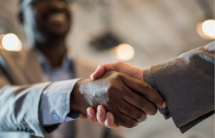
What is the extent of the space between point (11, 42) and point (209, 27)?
322 centimetres

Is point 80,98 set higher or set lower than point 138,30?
higher

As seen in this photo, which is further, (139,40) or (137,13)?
(139,40)

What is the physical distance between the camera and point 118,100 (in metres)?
0.62

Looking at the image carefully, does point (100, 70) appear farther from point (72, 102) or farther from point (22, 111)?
point (22, 111)

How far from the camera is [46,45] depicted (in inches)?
58.1

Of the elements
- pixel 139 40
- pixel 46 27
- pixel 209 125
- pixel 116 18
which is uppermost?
pixel 46 27

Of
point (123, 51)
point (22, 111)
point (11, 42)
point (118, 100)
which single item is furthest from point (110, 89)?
point (123, 51)

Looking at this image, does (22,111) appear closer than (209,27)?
Yes

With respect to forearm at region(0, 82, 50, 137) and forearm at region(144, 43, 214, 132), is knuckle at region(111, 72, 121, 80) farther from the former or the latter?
forearm at region(0, 82, 50, 137)

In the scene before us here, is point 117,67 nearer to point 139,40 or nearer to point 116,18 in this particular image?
point 116,18

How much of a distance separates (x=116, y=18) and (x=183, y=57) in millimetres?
2793

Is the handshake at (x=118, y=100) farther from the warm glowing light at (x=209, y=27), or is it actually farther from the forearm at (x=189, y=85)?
the warm glowing light at (x=209, y=27)

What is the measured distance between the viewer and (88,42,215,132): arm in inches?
22.0

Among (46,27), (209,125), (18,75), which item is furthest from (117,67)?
(209,125)
